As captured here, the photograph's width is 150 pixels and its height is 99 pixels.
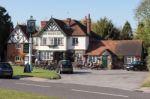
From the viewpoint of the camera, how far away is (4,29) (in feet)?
325

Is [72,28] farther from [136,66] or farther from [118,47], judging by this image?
[136,66]

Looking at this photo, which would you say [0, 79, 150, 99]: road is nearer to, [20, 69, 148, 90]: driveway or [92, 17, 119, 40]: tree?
[20, 69, 148, 90]: driveway

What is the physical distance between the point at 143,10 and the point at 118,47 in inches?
319

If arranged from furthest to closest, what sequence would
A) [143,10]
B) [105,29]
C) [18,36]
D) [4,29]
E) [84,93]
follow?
1. [105,29]
2. [4,29]
3. [18,36]
4. [143,10]
5. [84,93]

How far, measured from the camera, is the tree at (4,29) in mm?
98125

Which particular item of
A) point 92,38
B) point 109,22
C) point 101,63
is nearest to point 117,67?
point 101,63

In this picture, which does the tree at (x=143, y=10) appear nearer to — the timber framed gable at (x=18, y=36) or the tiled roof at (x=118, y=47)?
the tiled roof at (x=118, y=47)

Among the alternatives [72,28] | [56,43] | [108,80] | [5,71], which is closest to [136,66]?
[72,28]

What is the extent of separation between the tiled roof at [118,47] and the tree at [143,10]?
15.1 feet

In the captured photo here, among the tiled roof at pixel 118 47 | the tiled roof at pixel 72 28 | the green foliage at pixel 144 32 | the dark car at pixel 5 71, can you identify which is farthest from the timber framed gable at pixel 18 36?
the dark car at pixel 5 71

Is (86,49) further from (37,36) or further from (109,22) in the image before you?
(109,22)

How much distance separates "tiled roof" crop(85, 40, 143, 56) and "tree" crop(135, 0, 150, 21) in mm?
4597

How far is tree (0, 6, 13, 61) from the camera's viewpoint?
3863 inches

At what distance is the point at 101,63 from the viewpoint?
8338 cm
